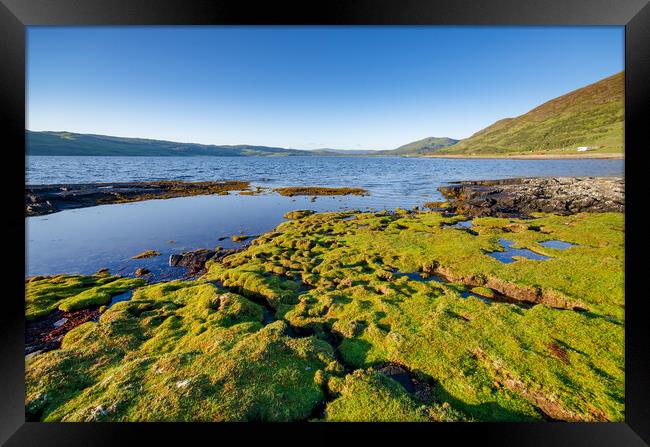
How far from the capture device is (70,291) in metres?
10.2

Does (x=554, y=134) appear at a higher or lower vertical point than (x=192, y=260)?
higher

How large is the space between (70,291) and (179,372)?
907 cm

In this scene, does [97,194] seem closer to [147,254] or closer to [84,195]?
[84,195]

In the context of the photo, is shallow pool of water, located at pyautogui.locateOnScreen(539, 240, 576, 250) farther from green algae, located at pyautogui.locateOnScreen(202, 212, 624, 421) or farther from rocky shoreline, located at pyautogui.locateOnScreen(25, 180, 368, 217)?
rocky shoreline, located at pyautogui.locateOnScreen(25, 180, 368, 217)

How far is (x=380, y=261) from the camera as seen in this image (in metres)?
12.2

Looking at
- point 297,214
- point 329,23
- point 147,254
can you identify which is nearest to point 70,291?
point 147,254

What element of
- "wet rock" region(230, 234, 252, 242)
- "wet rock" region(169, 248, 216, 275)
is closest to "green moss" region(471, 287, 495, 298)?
"wet rock" region(169, 248, 216, 275)

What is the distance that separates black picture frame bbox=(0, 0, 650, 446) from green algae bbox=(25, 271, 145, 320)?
700 cm

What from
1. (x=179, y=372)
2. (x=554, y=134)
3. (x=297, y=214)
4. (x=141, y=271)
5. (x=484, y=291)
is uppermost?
(x=554, y=134)

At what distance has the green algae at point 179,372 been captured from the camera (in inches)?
167

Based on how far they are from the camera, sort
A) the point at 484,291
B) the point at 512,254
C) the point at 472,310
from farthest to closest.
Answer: the point at 512,254 < the point at 484,291 < the point at 472,310

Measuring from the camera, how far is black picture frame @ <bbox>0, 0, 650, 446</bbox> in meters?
3.45

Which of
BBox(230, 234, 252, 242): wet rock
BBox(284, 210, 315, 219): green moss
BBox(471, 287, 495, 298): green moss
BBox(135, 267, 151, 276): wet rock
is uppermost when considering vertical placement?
BBox(284, 210, 315, 219): green moss

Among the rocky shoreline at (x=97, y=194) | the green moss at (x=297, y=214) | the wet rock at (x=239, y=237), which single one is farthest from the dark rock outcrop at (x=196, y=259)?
the rocky shoreline at (x=97, y=194)
